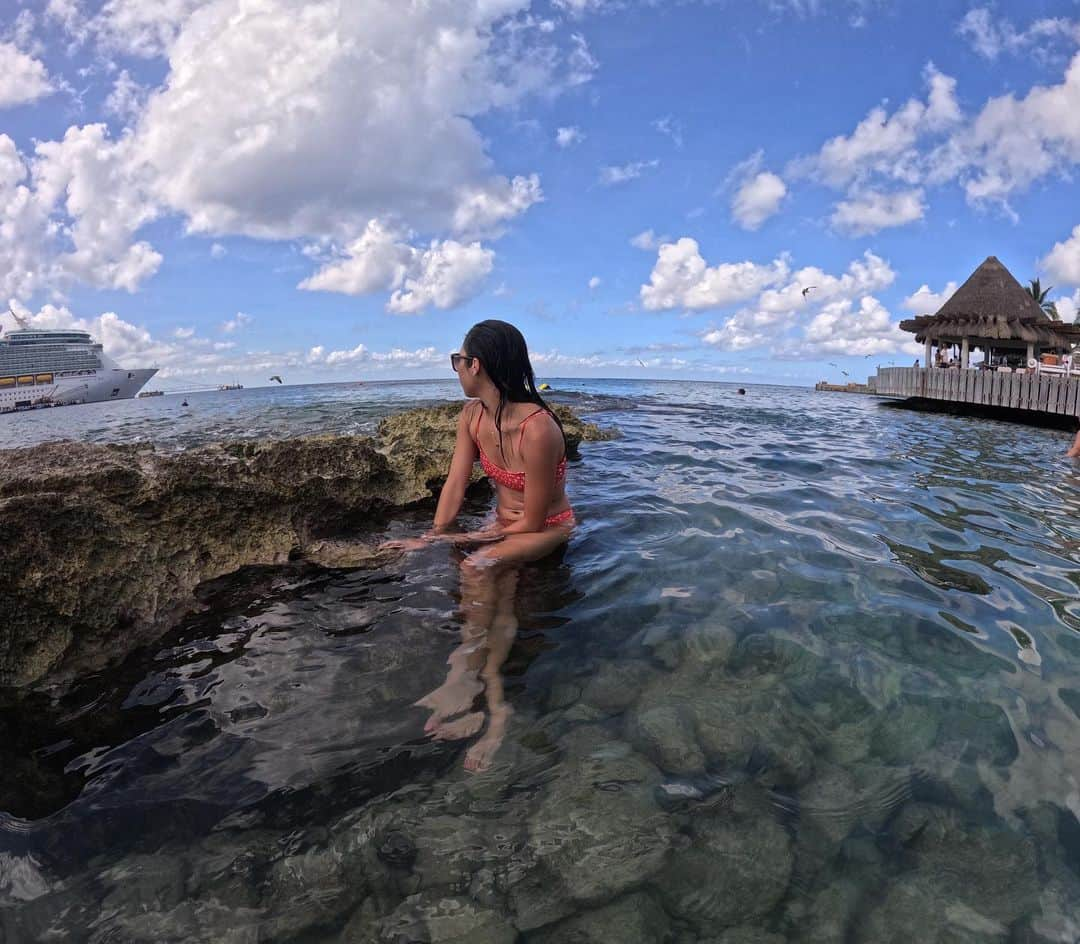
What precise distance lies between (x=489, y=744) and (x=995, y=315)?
3927 cm

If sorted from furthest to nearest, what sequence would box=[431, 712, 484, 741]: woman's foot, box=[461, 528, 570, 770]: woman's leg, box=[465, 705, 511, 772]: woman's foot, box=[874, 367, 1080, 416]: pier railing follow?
box=[874, 367, 1080, 416]: pier railing → box=[461, 528, 570, 770]: woman's leg → box=[431, 712, 484, 741]: woman's foot → box=[465, 705, 511, 772]: woman's foot

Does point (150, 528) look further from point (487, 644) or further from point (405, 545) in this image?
point (487, 644)

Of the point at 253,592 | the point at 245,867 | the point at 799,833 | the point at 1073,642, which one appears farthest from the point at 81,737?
the point at 1073,642

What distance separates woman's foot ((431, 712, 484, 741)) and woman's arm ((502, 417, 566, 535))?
1.35 metres

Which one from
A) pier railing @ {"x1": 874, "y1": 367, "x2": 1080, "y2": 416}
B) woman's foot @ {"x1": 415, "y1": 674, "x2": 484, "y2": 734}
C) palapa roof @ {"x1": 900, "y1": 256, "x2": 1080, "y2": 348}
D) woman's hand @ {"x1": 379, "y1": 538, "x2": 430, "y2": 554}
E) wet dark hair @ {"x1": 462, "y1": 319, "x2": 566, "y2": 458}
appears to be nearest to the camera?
woman's foot @ {"x1": 415, "y1": 674, "x2": 484, "y2": 734}

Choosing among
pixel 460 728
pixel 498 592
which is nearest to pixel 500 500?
pixel 498 592

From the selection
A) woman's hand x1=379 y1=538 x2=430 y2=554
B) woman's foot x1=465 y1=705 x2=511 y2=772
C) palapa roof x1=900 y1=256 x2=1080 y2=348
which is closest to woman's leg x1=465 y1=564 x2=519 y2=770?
woman's foot x1=465 y1=705 x2=511 y2=772

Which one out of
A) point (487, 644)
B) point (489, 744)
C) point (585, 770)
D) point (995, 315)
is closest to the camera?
point (585, 770)

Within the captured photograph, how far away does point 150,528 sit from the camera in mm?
3871

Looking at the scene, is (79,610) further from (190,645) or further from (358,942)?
(358,942)

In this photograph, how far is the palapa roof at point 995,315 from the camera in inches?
1209

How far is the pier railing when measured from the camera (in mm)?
20594

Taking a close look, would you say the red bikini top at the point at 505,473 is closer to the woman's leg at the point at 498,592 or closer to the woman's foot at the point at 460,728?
the woman's leg at the point at 498,592

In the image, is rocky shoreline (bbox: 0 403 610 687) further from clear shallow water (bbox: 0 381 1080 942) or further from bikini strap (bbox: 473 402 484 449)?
bikini strap (bbox: 473 402 484 449)
